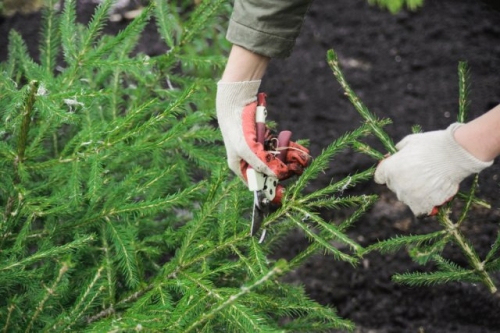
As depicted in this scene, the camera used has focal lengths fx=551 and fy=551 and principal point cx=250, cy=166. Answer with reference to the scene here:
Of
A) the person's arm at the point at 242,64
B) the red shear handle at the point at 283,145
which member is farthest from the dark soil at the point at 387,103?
the person's arm at the point at 242,64

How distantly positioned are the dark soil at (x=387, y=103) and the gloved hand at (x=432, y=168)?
1.09m

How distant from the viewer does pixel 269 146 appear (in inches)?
80.5

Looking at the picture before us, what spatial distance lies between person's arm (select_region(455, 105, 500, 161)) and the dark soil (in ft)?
3.83

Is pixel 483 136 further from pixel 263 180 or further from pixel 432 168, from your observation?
pixel 263 180

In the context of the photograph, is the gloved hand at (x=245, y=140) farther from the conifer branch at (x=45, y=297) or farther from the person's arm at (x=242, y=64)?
the conifer branch at (x=45, y=297)

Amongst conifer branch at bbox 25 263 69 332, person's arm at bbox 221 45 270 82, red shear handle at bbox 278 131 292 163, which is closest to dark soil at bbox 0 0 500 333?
red shear handle at bbox 278 131 292 163

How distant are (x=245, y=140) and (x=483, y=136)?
0.80 meters

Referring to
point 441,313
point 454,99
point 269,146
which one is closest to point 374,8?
point 454,99

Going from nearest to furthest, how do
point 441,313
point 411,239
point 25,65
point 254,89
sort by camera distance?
point 411,239 < point 254,89 < point 25,65 < point 441,313

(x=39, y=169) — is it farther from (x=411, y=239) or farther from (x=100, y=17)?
(x=411, y=239)

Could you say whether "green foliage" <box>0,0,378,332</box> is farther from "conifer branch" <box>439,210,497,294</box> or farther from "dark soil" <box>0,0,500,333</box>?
"dark soil" <box>0,0,500,333</box>

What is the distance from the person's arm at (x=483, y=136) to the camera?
5.77 ft

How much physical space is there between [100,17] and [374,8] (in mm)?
3208

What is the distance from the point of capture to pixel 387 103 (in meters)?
4.09
